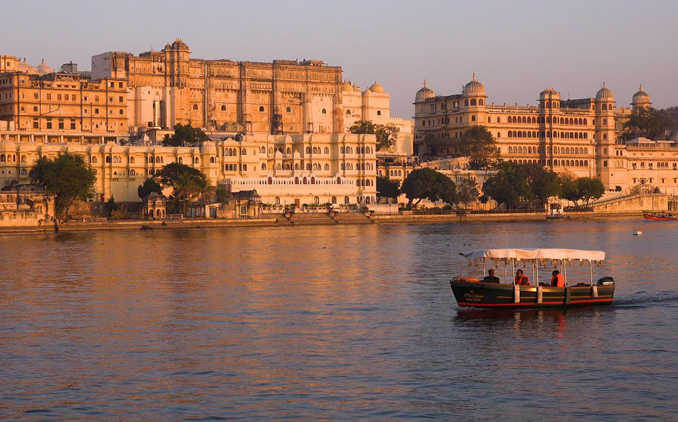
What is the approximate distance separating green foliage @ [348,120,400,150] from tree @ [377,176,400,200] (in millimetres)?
9769

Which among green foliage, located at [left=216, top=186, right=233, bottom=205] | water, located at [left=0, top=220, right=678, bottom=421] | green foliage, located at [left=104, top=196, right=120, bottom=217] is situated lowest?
water, located at [left=0, top=220, right=678, bottom=421]

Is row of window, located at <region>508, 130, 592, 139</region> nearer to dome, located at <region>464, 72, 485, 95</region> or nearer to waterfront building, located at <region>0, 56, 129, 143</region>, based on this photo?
dome, located at <region>464, 72, 485, 95</region>

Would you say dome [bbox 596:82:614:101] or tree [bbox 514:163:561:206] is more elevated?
dome [bbox 596:82:614:101]

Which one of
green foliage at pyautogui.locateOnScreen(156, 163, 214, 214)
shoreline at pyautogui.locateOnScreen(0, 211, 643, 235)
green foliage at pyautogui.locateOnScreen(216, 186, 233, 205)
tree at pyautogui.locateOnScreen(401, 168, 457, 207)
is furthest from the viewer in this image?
tree at pyautogui.locateOnScreen(401, 168, 457, 207)

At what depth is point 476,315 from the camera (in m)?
34.8

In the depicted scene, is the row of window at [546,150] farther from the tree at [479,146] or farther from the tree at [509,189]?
the tree at [509,189]

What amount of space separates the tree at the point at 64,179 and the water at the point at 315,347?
34917mm

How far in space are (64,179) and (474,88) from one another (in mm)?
64710

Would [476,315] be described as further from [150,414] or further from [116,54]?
[116,54]

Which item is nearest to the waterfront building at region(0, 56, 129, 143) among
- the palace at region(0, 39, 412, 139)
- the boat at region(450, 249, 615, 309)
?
the palace at region(0, 39, 412, 139)

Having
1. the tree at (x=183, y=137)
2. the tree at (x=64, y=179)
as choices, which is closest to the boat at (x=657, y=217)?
the tree at (x=183, y=137)

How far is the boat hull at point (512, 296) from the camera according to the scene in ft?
113

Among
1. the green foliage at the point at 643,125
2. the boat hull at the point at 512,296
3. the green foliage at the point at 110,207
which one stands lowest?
the boat hull at the point at 512,296

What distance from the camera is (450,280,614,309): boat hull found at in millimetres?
34594
